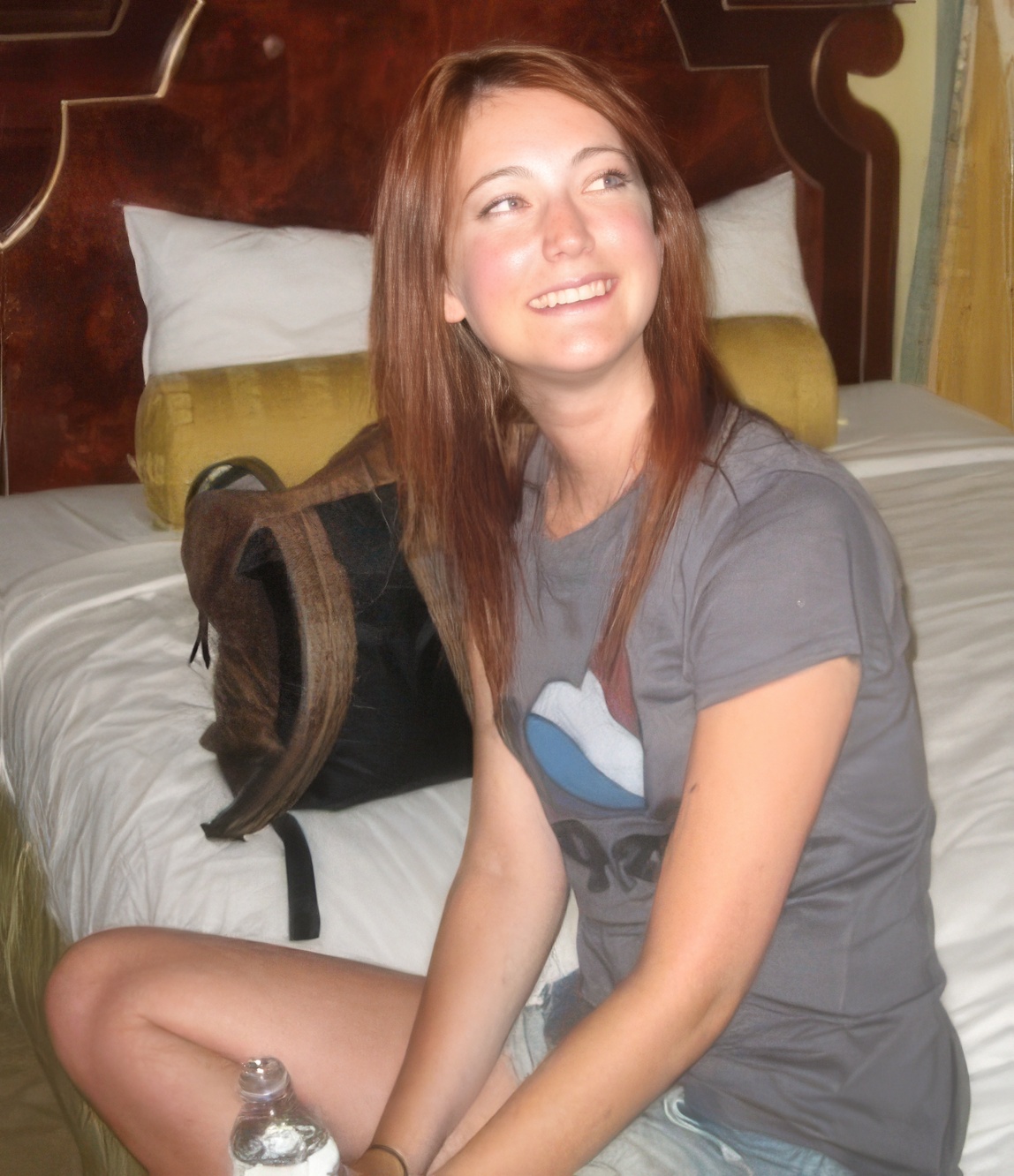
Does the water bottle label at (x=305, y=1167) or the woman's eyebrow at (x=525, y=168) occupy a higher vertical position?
the woman's eyebrow at (x=525, y=168)

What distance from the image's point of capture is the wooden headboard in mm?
1887

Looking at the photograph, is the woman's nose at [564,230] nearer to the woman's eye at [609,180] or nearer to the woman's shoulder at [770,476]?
the woman's eye at [609,180]

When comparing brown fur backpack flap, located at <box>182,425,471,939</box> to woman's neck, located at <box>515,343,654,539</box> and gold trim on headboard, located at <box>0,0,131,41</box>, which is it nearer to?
woman's neck, located at <box>515,343,654,539</box>

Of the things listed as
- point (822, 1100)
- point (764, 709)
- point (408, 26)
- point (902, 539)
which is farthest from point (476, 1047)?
point (408, 26)

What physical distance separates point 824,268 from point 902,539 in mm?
821

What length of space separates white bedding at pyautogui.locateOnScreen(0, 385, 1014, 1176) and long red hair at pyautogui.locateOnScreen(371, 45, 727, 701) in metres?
0.32

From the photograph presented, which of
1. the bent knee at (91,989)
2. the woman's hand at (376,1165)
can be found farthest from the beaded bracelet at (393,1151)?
the bent knee at (91,989)

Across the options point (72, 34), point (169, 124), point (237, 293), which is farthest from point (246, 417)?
point (72, 34)

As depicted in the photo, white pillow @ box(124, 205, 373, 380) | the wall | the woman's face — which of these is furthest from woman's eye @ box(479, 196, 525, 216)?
the wall

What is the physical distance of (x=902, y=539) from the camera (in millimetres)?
1823

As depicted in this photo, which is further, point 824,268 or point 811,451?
point 824,268

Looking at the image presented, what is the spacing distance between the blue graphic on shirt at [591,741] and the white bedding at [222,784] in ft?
0.77

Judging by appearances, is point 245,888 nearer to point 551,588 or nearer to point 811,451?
point 551,588

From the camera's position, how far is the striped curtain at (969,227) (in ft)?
7.89
